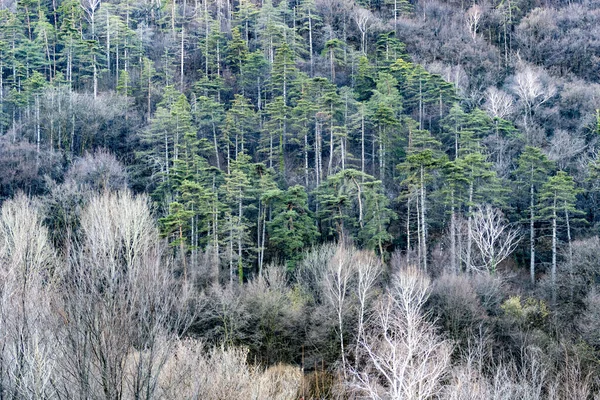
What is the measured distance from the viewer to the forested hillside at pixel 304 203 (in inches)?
507

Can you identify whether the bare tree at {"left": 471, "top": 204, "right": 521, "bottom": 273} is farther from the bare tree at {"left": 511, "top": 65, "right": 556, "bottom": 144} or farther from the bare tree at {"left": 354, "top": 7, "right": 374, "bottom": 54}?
the bare tree at {"left": 354, "top": 7, "right": 374, "bottom": 54}

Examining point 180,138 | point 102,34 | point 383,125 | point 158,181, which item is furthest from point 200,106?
point 102,34

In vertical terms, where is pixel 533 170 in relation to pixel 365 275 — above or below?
above

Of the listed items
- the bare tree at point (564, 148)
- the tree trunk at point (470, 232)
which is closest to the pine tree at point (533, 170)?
the bare tree at point (564, 148)

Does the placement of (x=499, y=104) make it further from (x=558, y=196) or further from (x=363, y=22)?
(x=363, y=22)

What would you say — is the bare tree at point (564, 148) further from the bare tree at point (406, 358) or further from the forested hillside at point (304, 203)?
the bare tree at point (406, 358)

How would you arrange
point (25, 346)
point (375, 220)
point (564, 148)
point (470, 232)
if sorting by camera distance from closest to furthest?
point (25, 346) < point (470, 232) < point (375, 220) < point (564, 148)

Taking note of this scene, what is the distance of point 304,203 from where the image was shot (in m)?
33.1

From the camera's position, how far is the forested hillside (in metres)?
12.9

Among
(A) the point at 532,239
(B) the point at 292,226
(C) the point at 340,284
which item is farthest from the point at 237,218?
(A) the point at 532,239

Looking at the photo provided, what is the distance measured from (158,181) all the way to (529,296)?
1055 inches

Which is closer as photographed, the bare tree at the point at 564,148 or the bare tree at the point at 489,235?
the bare tree at the point at 489,235

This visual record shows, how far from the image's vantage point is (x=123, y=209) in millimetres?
23375

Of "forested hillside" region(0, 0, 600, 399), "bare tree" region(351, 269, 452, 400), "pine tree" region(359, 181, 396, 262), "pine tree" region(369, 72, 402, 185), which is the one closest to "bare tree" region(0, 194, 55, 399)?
"forested hillside" region(0, 0, 600, 399)
